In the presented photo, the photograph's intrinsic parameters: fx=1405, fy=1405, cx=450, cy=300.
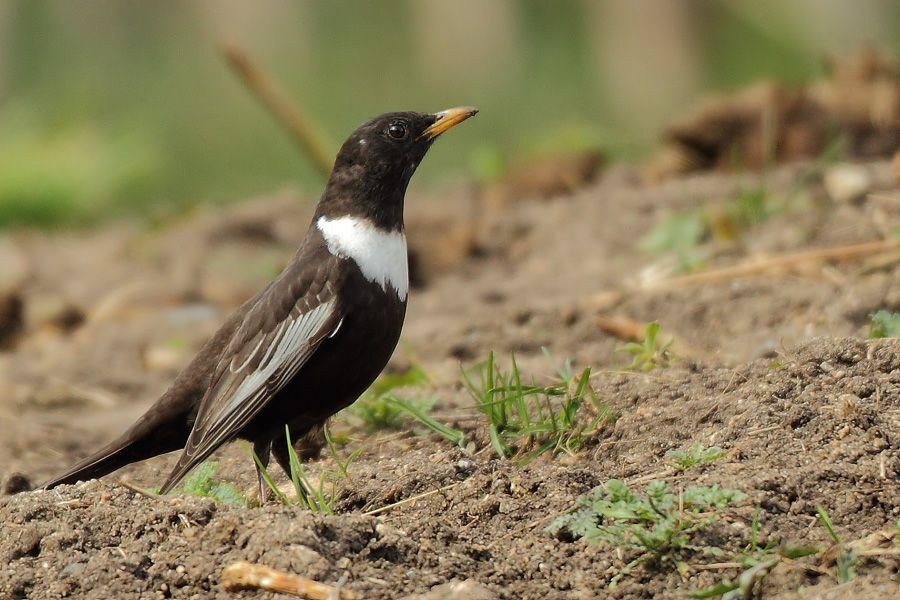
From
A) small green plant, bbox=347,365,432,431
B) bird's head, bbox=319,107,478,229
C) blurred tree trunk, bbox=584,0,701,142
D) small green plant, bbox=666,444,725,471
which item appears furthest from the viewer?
blurred tree trunk, bbox=584,0,701,142

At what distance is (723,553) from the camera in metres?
3.82

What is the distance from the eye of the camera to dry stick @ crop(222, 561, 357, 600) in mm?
3693

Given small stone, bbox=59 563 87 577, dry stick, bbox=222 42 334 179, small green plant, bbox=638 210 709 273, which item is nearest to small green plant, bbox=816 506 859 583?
small stone, bbox=59 563 87 577

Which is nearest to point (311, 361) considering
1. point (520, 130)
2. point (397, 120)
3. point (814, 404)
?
point (397, 120)

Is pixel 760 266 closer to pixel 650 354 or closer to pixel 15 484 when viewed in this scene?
pixel 650 354

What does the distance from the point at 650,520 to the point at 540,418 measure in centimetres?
105

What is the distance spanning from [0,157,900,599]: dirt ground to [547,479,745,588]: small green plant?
36mm

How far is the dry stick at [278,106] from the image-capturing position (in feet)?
31.4

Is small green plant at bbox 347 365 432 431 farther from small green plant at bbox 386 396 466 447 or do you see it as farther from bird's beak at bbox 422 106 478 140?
bird's beak at bbox 422 106 478 140

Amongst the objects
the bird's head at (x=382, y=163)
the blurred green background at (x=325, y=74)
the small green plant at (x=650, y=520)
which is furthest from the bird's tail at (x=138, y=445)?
the blurred green background at (x=325, y=74)

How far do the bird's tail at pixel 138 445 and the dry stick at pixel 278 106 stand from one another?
4.52m

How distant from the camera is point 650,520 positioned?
3941 millimetres

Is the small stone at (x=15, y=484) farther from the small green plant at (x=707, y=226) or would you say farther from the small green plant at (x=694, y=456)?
the small green plant at (x=707, y=226)

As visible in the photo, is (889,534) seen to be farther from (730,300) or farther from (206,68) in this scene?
(206,68)
